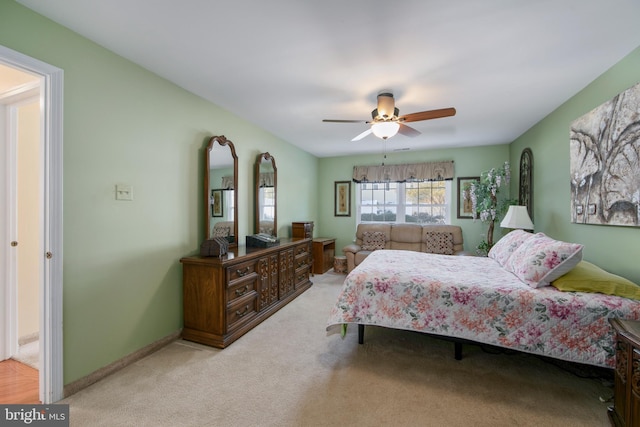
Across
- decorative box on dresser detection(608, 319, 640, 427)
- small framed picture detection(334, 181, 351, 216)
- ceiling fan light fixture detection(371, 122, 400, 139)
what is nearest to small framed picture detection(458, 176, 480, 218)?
small framed picture detection(334, 181, 351, 216)

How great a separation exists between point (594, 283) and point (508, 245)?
106 cm

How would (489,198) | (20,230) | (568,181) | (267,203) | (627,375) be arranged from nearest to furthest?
(627,375), (20,230), (568,181), (267,203), (489,198)

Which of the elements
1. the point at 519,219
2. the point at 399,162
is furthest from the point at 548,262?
the point at 399,162

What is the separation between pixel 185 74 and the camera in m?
2.41

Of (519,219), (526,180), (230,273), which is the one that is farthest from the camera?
(526,180)

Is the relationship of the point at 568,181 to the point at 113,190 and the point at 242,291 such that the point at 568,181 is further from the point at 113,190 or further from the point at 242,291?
the point at 113,190

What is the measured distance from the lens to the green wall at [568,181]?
206cm

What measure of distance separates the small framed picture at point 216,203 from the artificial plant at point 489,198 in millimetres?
4204

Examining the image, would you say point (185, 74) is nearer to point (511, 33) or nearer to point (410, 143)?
point (511, 33)

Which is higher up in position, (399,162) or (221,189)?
(399,162)

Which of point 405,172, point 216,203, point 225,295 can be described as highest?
point 405,172

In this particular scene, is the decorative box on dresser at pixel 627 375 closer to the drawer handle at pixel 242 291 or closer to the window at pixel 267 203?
the drawer handle at pixel 242 291

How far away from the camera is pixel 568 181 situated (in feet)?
9.36

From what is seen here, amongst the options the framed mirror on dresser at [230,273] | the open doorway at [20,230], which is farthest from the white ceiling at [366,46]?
the open doorway at [20,230]
